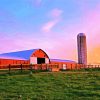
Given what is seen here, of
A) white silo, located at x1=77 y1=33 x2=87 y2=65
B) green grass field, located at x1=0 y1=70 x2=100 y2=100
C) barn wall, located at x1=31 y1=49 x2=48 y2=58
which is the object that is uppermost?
white silo, located at x1=77 y1=33 x2=87 y2=65

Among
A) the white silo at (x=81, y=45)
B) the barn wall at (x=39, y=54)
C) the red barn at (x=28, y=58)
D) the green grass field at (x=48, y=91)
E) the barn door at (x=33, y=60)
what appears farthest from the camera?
the white silo at (x=81, y=45)

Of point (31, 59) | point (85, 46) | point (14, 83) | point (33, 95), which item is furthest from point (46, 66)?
point (85, 46)

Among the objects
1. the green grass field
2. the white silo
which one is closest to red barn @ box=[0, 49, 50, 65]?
the white silo

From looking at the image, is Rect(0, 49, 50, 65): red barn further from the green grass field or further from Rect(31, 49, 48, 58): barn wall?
the green grass field

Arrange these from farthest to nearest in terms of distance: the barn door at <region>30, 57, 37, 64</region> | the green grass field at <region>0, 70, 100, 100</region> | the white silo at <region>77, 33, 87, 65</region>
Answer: the white silo at <region>77, 33, 87, 65</region> < the barn door at <region>30, 57, 37, 64</region> < the green grass field at <region>0, 70, 100, 100</region>

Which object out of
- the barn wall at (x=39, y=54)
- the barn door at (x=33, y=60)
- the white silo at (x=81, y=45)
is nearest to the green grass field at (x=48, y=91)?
the barn door at (x=33, y=60)

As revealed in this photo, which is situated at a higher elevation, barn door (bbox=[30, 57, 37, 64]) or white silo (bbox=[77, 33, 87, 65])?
white silo (bbox=[77, 33, 87, 65])

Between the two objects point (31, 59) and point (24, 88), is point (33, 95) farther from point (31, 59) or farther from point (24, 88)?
point (31, 59)

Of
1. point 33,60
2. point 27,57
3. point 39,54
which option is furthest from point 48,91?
point 39,54

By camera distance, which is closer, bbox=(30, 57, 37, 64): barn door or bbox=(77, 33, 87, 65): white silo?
bbox=(30, 57, 37, 64): barn door

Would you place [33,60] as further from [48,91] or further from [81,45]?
[48,91]

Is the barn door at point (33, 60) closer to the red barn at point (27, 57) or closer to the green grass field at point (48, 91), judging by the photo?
the red barn at point (27, 57)

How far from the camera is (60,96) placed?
16.7m

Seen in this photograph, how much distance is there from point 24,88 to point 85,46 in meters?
42.4
